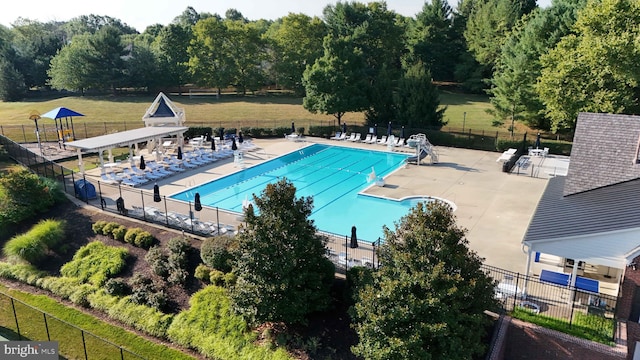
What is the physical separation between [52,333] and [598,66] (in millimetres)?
31305

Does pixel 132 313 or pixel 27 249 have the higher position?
pixel 27 249

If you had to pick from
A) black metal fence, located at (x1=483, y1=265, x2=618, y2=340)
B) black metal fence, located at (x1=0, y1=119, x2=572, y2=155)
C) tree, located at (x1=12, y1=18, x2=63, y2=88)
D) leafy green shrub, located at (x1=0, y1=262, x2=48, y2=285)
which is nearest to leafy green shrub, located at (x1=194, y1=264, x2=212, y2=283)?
leafy green shrub, located at (x1=0, y1=262, x2=48, y2=285)

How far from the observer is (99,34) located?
66.3 meters

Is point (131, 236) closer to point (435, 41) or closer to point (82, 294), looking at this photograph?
point (82, 294)

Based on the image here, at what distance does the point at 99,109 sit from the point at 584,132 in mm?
60583

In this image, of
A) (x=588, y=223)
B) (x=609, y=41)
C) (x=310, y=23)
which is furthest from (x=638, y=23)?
(x=310, y=23)

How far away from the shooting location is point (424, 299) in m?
9.44

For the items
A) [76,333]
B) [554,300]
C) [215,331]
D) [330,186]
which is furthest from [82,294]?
[554,300]

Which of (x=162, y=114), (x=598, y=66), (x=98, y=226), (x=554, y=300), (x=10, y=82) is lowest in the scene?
(x=554, y=300)

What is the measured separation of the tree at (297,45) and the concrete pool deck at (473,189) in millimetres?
36671

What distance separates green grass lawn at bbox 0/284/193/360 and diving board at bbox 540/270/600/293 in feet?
37.1

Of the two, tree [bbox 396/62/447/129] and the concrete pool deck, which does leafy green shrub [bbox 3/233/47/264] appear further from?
tree [bbox 396/62/447/129]

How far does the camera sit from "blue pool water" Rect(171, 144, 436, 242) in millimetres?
21628

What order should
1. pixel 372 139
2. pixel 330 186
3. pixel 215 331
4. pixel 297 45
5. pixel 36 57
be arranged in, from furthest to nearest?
pixel 36 57 → pixel 297 45 → pixel 372 139 → pixel 330 186 → pixel 215 331
